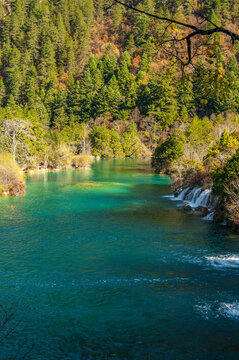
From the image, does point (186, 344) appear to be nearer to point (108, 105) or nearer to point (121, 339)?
point (121, 339)

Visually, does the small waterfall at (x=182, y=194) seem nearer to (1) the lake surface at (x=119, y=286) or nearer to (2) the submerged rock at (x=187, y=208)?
(2) the submerged rock at (x=187, y=208)

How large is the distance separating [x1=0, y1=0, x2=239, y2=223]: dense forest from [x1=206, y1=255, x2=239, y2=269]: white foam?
20430mm

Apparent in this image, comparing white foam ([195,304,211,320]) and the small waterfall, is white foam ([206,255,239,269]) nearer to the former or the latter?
white foam ([195,304,211,320])

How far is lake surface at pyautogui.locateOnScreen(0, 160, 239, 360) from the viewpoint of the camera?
38.2 ft

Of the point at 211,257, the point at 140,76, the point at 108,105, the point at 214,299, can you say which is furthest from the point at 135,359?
the point at 140,76

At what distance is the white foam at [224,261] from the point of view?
18178 millimetres

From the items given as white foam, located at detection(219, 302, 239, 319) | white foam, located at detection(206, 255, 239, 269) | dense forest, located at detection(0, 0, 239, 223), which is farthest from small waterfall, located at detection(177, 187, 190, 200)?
white foam, located at detection(219, 302, 239, 319)

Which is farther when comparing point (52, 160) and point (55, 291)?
point (52, 160)

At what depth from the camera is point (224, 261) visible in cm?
1888

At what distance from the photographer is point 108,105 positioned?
428 feet

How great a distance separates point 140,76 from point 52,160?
245 ft

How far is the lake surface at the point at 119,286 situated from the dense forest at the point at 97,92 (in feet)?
55.2

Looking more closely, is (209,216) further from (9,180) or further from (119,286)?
(9,180)

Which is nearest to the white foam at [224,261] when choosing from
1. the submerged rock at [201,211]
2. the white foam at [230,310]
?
the white foam at [230,310]
